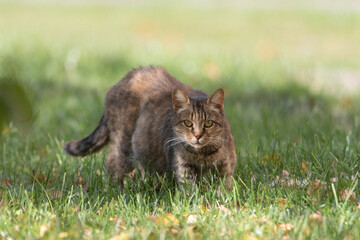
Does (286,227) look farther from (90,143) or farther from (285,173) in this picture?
(90,143)

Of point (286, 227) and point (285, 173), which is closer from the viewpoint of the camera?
point (286, 227)

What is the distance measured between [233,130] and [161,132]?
77.6 inches

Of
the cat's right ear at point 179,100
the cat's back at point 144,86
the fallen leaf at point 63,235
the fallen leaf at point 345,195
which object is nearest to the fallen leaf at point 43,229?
the fallen leaf at point 63,235

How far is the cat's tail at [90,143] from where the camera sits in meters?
4.82

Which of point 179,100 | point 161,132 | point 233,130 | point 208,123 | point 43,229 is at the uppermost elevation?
point 179,100

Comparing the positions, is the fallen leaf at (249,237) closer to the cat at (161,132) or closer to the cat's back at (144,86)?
the cat at (161,132)

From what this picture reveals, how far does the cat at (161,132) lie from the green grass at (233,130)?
0.42ft

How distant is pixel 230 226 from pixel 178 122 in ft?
3.68

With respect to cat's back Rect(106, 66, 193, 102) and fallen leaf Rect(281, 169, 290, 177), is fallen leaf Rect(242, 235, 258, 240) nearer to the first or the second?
fallen leaf Rect(281, 169, 290, 177)

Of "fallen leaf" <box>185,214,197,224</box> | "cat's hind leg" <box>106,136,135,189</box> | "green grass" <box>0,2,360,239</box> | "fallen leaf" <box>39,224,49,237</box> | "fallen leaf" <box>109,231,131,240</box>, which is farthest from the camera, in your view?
"cat's hind leg" <box>106,136,135,189</box>

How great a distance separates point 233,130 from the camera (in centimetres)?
624

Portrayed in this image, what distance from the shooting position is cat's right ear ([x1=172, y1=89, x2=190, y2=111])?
4078 millimetres

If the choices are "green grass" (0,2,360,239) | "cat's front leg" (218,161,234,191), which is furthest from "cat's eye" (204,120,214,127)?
"green grass" (0,2,360,239)

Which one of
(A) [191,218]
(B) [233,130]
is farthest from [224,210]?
(B) [233,130]
